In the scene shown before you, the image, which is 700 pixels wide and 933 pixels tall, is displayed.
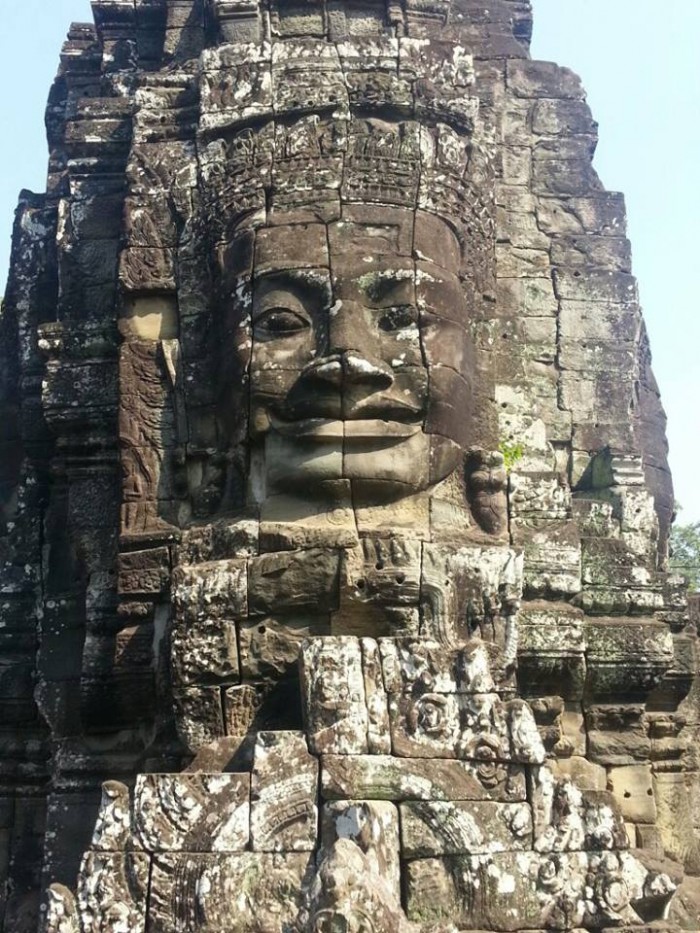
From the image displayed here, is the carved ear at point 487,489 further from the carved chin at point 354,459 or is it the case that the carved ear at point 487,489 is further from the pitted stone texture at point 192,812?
the pitted stone texture at point 192,812

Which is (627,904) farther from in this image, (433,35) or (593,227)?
(433,35)

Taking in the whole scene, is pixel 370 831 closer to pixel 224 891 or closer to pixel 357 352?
pixel 224 891

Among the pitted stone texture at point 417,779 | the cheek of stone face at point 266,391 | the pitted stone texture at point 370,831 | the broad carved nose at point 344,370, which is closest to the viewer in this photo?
the pitted stone texture at point 370,831

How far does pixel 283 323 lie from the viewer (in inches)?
290

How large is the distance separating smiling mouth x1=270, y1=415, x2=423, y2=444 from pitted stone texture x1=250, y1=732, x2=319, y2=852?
5.45 ft

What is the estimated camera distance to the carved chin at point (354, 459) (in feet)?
23.1

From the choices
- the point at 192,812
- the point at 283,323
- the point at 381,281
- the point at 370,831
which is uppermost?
the point at 381,281

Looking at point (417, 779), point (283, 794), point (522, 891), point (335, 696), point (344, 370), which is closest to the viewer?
point (522, 891)

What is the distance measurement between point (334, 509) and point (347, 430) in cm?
43

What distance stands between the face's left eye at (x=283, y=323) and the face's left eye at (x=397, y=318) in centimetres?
43

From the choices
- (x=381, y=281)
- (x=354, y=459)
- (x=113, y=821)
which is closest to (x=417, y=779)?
(x=113, y=821)

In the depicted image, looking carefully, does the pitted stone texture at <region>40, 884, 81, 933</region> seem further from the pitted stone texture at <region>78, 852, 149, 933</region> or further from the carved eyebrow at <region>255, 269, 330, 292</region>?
the carved eyebrow at <region>255, 269, 330, 292</region>

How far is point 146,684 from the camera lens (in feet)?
24.5

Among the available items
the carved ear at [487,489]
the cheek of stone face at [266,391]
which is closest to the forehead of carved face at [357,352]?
the cheek of stone face at [266,391]
